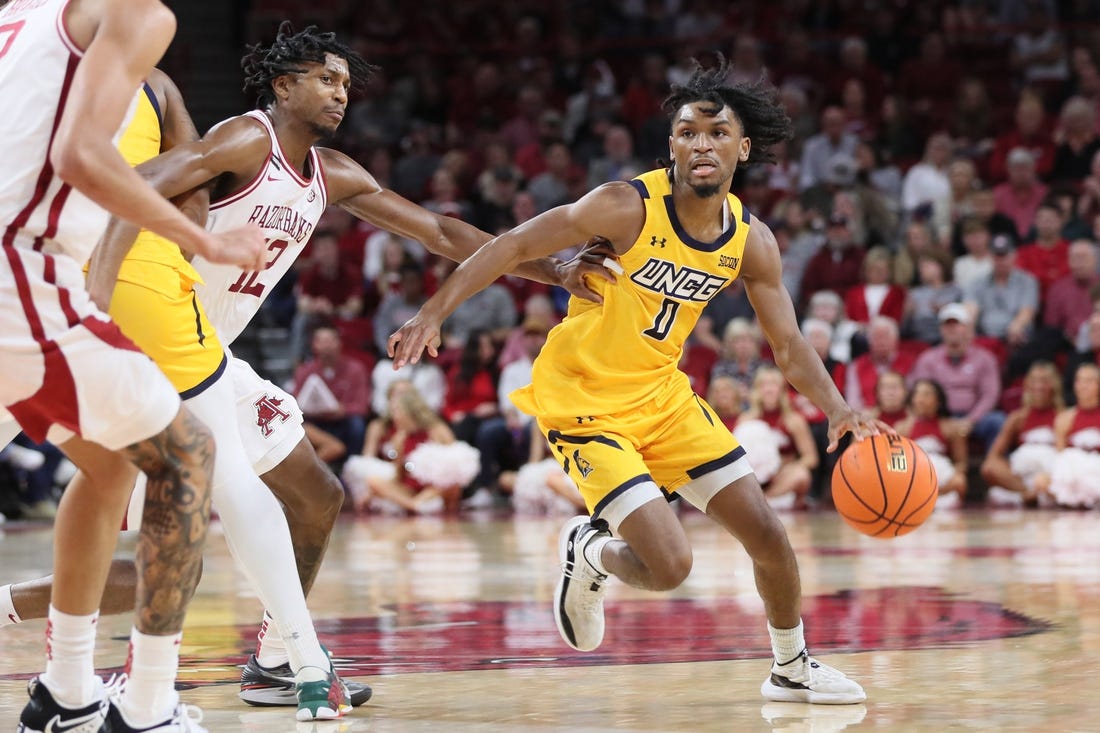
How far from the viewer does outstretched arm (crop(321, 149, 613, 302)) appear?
4.67 m

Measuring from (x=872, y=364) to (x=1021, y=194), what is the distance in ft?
7.32

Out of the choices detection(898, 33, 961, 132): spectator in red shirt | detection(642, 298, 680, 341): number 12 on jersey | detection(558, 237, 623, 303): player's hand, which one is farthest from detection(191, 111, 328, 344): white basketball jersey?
detection(898, 33, 961, 132): spectator in red shirt

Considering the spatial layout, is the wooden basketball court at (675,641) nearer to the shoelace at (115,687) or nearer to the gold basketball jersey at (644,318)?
the shoelace at (115,687)

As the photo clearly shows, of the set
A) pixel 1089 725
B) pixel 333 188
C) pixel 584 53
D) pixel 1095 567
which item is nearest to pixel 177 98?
pixel 333 188

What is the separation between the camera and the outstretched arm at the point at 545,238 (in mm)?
4383

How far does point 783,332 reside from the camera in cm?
476

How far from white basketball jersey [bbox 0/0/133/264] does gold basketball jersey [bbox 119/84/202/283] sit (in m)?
0.81

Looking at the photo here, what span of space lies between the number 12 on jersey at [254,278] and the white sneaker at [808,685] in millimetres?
1935

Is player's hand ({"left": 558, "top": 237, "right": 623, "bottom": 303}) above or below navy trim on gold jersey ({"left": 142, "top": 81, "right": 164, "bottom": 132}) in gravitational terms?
below

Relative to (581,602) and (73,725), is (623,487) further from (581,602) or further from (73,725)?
(73,725)

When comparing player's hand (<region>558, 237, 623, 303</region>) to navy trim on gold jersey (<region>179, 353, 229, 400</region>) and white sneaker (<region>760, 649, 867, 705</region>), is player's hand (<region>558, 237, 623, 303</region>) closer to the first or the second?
navy trim on gold jersey (<region>179, 353, 229, 400</region>)

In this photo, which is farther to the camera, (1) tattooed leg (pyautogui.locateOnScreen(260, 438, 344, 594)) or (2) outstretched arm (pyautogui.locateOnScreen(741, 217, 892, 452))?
(2) outstretched arm (pyautogui.locateOnScreen(741, 217, 892, 452))

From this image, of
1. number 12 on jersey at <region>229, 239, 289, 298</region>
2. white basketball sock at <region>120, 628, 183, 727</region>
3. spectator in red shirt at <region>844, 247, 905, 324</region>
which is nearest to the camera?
white basketball sock at <region>120, 628, 183, 727</region>

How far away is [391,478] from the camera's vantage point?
11.7 m
